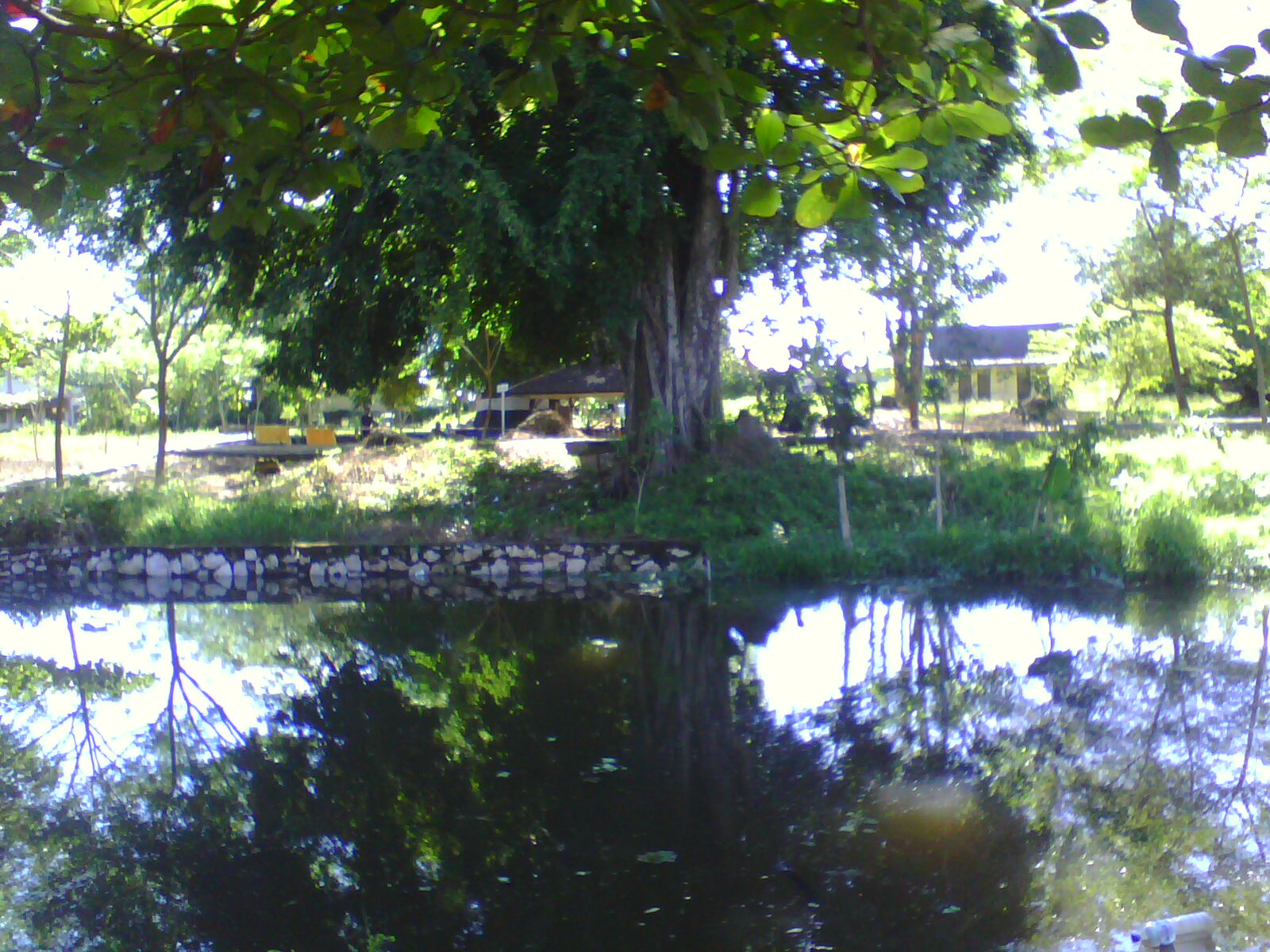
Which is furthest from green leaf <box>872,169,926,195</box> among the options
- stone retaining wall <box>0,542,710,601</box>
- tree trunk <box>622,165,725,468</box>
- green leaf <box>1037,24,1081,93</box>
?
tree trunk <box>622,165,725,468</box>

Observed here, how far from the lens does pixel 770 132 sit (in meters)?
3.96

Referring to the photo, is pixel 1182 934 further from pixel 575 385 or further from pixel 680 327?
pixel 575 385

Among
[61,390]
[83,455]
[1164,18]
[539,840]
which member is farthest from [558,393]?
[1164,18]

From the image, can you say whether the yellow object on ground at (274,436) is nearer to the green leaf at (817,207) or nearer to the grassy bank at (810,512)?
the grassy bank at (810,512)

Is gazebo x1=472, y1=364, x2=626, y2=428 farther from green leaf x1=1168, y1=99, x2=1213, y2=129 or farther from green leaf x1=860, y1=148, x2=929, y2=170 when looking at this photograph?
green leaf x1=1168, y1=99, x2=1213, y2=129

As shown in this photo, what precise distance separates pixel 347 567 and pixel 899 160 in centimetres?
1306

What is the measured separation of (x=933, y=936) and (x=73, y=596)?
12.8m

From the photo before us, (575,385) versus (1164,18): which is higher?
(575,385)

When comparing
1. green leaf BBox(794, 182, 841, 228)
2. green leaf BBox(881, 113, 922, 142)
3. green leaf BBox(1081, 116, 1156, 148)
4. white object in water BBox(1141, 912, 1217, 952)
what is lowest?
white object in water BBox(1141, 912, 1217, 952)

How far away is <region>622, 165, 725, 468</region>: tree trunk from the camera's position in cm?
1838

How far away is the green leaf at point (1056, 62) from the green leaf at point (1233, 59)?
0.35 m

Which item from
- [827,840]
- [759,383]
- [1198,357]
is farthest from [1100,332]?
[827,840]

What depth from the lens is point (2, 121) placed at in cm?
379

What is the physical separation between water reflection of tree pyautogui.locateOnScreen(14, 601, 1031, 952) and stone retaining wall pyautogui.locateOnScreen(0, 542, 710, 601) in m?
7.03
